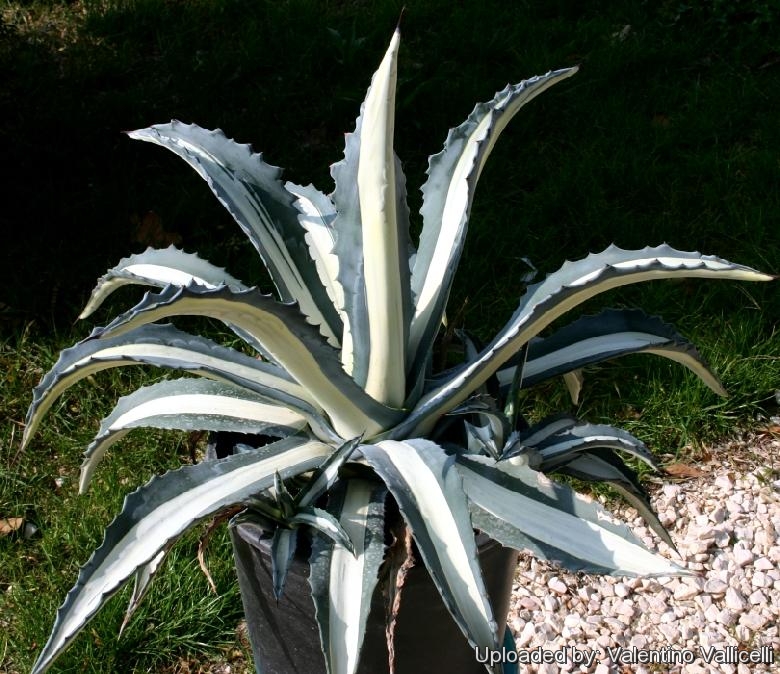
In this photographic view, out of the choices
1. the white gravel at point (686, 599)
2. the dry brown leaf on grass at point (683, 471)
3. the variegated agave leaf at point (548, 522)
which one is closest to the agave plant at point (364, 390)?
the variegated agave leaf at point (548, 522)

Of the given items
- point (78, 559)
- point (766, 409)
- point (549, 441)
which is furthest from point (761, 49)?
point (78, 559)

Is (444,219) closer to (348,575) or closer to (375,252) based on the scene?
(375,252)

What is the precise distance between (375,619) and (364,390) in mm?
323

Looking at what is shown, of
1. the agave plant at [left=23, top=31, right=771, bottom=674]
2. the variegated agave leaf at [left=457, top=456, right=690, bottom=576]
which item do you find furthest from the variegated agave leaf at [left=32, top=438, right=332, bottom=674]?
the variegated agave leaf at [left=457, top=456, right=690, bottom=576]

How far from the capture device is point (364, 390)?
4.16 feet

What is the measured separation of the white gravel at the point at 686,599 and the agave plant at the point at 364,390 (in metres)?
0.53

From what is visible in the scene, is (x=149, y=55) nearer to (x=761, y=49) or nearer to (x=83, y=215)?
(x=83, y=215)

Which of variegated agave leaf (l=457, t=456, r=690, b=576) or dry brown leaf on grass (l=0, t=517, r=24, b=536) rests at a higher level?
dry brown leaf on grass (l=0, t=517, r=24, b=536)

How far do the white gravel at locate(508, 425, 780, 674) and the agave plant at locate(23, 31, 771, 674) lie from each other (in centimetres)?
53

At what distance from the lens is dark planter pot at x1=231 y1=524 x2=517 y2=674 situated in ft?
4.09

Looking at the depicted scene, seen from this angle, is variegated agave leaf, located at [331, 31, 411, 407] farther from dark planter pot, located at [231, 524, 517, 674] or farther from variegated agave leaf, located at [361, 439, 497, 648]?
dark planter pot, located at [231, 524, 517, 674]

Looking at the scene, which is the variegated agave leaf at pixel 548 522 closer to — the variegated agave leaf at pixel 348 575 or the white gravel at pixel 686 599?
the variegated agave leaf at pixel 348 575

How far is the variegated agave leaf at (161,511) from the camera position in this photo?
107 cm

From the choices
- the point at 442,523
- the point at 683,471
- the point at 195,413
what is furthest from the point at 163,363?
the point at 683,471
